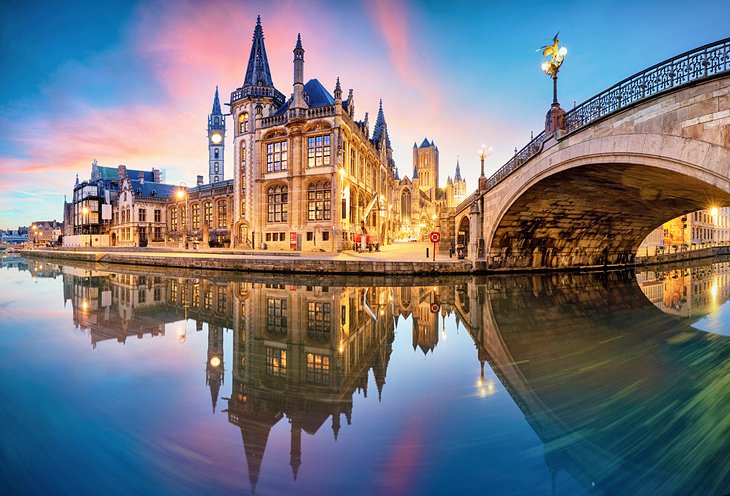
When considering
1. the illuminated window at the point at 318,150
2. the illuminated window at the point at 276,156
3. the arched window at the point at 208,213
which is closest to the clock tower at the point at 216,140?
the arched window at the point at 208,213

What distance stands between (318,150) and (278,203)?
262 inches

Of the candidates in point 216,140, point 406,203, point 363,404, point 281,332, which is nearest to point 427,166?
point 406,203

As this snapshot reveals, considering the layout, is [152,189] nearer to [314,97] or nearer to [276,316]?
[314,97]

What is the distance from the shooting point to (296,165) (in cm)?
2969

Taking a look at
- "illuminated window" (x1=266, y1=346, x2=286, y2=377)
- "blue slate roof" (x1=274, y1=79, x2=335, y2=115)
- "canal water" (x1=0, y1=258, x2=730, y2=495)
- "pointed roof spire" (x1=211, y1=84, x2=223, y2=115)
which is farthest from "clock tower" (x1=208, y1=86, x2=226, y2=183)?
"illuminated window" (x1=266, y1=346, x2=286, y2=377)

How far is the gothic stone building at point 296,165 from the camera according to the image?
28.3m

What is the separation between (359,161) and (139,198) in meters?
40.9

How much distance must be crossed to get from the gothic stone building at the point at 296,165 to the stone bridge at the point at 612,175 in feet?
38.0

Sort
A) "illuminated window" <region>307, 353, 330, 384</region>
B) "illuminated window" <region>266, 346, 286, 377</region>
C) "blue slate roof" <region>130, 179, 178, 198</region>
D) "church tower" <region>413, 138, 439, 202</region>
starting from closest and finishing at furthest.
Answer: "illuminated window" <region>307, 353, 330, 384</region> < "illuminated window" <region>266, 346, 286, 377</region> < "blue slate roof" <region>130, 179, 178, 198</region> < "church tower" <region>413, 138, 439, 202</region>

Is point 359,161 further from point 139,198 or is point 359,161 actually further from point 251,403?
point 139,198

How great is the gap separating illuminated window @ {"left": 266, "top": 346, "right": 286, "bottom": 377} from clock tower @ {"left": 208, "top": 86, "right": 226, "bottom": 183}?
6841 cm

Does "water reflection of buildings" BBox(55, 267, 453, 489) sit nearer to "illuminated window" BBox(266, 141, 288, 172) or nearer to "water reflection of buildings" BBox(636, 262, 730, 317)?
"water reflection of buildings" BBox(636, 262, 730, 317)

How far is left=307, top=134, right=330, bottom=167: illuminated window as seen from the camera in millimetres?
28781

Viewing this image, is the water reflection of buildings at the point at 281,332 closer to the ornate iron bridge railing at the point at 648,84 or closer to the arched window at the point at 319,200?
the ornate iron bridge railing at the point at 648,84
